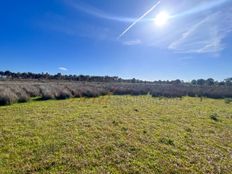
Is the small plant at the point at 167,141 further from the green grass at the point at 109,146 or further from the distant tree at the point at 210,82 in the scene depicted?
the distant tree at the point at 210,82

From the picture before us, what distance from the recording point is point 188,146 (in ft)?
23.8

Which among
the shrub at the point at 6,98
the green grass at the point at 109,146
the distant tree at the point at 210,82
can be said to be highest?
the distant tree at the point at 210,82

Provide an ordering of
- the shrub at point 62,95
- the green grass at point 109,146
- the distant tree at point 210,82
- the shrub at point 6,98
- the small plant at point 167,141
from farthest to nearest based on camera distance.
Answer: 1. the distant tree at point 210,82
2. the shrub at point 62,95
3. the shrub at point 6,98
4. the small plant at point 167,141
5. the green grass at point 109,146

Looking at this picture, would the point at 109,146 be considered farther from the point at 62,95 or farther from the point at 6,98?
the point at 62,95

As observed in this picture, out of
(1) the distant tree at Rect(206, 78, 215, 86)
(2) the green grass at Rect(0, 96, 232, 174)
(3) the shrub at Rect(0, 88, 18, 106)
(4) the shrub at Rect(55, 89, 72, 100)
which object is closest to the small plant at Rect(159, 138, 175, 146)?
(2) the green grass at Rect(0, 96, 232, 174)

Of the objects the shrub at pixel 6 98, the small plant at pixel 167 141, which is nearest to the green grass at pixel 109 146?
the small plant at pixel 167 141

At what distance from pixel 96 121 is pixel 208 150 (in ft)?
17.4

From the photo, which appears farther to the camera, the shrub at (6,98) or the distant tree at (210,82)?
the distant tree at (210,82)

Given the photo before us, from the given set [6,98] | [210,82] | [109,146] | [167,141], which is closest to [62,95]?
[6,98]

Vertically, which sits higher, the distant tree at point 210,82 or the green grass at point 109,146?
the distant tree at point 210,82

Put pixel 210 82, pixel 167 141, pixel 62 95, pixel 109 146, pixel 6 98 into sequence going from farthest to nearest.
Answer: pixel 210 82
pixel 62 95
pixel 6 98
pixel 167 141
pixel 109 146

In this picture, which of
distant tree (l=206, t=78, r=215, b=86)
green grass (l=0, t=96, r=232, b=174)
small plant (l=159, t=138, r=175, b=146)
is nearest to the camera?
green grass (l=0, t=96, r=232, b=174)

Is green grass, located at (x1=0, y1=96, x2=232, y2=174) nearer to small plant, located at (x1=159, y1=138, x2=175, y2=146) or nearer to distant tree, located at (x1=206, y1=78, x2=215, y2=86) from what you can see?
small plant, located at (x1=159, y1=138, x2=175, y2=146)

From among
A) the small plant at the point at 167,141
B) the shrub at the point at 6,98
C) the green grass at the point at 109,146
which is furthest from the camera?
the shrub at the point at 6,98
